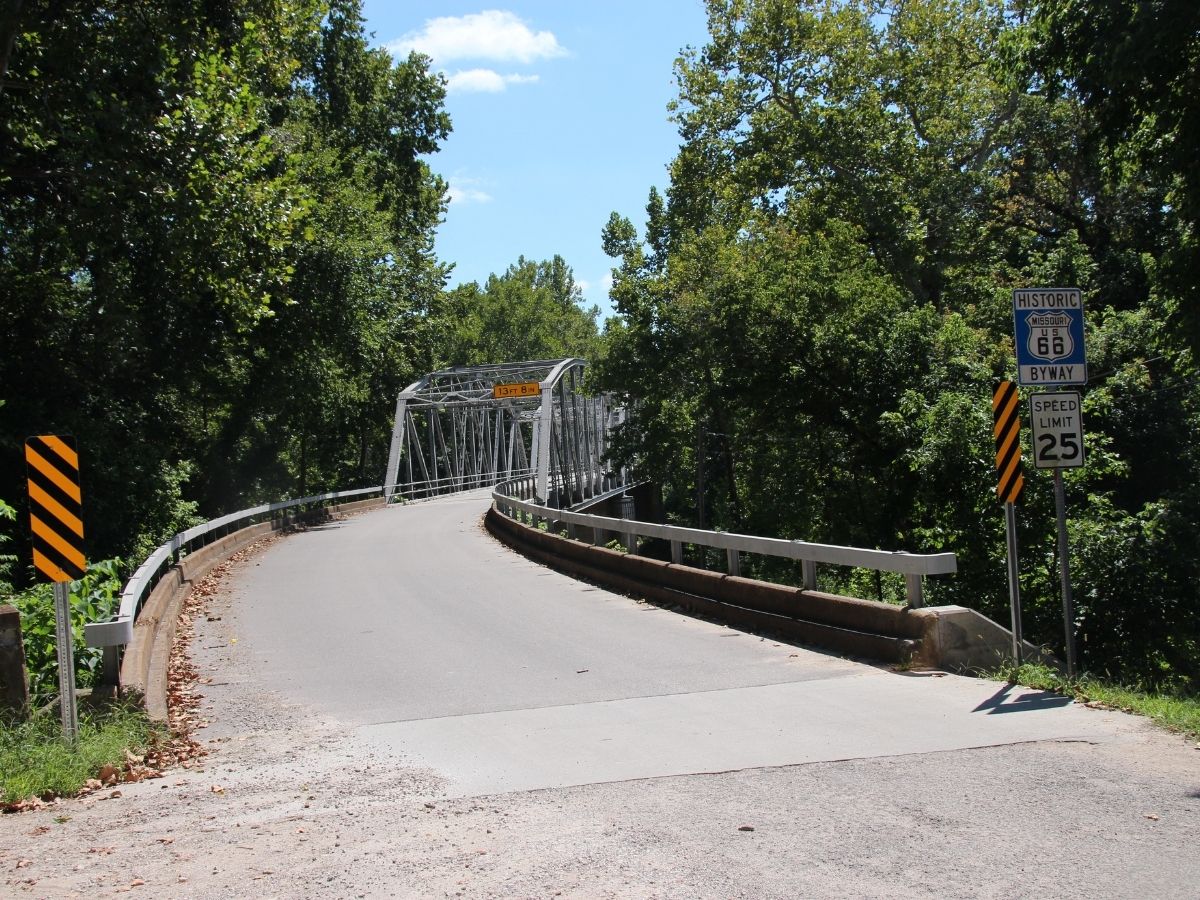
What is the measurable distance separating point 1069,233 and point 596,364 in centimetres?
1799

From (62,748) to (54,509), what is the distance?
1.64 metres

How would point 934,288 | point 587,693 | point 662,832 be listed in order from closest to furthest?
1. point 662,832
2. point 587,693
3. point 934,288

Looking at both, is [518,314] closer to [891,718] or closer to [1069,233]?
[1069,233]

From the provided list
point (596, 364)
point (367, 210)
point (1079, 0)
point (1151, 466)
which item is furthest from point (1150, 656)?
point (367, 210)

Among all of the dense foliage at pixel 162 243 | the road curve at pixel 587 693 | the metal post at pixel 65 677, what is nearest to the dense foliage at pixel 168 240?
the dense foliage at pixel 162 243

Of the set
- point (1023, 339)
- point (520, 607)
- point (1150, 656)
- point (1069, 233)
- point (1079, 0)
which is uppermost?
point (1079, 0)

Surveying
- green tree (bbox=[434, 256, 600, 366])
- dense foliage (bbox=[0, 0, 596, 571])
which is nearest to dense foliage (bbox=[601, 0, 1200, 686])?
dense foliage (bbox=[0, 0, 596, 571])

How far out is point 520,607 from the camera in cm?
1427

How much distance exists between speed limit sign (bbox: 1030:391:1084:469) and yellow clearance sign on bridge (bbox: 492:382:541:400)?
42.6 m

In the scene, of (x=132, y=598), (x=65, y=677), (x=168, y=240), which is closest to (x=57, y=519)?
(x=65, y=677)

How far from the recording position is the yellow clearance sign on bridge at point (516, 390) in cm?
5084

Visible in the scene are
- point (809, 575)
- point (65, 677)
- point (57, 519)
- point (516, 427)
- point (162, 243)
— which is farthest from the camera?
point (516, 427)

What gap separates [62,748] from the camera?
6.90 metres

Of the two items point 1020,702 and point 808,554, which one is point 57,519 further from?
point 1020,702
